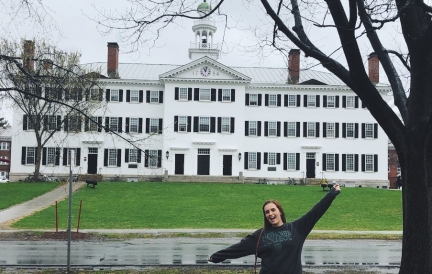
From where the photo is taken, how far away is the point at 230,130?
4859 centimetres

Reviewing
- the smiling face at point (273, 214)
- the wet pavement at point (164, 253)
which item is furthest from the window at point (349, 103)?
the smiling face at point (273, 214)

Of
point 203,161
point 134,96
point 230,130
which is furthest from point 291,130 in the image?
point 134,96

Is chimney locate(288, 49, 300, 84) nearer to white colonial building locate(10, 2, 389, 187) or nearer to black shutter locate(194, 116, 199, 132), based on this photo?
white colonial building locate(10, 2, 389, 187)

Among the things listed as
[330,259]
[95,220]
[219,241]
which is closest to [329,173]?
[95,220]

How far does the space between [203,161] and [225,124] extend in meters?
4.04

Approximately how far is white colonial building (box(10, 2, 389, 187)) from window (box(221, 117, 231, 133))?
0.09 m

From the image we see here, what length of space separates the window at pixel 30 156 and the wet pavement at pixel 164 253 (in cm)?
3482

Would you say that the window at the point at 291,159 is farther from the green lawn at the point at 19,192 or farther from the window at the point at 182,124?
the green lawn at the point at 19,192

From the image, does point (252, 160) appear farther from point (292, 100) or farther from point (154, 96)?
point (154, 96)

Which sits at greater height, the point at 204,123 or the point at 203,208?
the point at 204,123

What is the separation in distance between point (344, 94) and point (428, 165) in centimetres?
4337

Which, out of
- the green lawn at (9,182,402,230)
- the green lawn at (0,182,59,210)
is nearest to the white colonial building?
the green lawn at (0,182,59,210)

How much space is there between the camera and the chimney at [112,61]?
50469mm

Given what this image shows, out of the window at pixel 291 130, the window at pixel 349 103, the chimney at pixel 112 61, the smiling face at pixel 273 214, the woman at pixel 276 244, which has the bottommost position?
the woman at pixel 276 244
